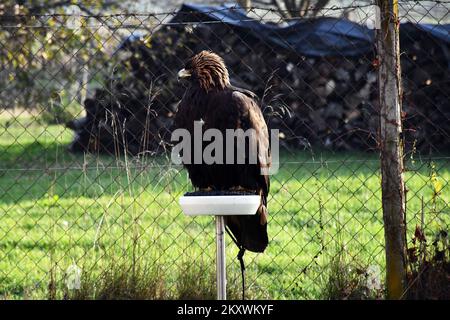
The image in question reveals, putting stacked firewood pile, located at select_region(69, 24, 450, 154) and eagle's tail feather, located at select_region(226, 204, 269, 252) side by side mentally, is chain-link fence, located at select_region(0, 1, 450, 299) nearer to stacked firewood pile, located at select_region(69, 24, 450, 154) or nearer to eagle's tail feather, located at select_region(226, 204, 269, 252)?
stacked firewood pile, located at select_region(69, 24, 450, 154)

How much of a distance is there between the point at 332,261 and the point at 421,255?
54cm

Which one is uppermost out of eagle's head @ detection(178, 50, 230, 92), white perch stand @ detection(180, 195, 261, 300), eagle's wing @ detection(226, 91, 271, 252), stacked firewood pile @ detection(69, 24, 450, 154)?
stacked firewood pile @ detection(69, 24, 450, 154)

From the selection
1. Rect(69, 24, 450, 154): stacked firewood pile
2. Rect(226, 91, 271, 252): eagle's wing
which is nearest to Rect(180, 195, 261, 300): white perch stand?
Rect(226, 91, 271, 252): eagle's wing

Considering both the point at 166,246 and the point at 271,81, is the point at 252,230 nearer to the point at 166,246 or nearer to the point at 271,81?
the point at 166,246

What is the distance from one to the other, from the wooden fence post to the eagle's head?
1.03 m

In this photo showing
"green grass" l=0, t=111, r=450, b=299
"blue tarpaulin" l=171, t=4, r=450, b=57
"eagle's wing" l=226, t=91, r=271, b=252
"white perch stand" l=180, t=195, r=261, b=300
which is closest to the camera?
"white perch stand" l=180, t=195, r=261, b=300

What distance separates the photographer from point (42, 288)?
4766 mm

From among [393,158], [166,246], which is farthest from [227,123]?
[166,246]

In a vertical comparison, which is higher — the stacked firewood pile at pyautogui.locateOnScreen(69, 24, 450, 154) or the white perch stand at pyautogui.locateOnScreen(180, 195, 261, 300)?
the stacked firewood pile at pyautogui.locateOnScreen(69, 24, 450, 154)

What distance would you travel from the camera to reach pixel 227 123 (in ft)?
14.0

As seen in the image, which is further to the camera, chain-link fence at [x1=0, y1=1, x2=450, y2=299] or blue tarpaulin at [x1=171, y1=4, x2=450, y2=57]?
blue tarpaulin at [x1=171, y1=4, x2=450, y2=57]

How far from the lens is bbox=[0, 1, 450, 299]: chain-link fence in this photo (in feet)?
14.6
